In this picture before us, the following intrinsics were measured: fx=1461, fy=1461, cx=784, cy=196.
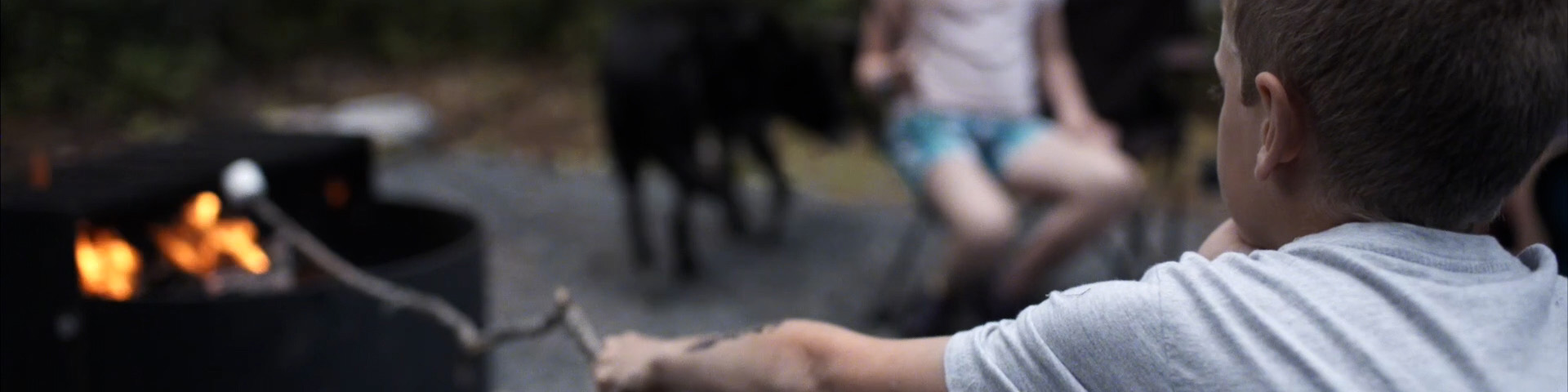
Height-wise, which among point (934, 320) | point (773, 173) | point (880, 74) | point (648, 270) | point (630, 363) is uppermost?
point (630, 363)

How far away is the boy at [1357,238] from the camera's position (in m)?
0.96

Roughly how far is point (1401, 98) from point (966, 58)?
9.00 ft

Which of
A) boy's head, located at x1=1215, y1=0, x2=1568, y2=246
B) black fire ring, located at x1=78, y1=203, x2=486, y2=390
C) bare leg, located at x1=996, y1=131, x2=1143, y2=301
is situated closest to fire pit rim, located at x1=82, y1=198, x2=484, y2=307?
black fire ring, located at x1=78, y1=203, x2=486, y2=390

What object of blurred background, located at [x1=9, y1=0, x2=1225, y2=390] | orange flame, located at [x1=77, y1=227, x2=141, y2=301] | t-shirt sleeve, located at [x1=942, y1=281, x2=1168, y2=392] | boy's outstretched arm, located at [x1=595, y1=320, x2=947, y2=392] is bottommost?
blurred background, located at [x1=9, y1=0, x2=1225, y2=390]

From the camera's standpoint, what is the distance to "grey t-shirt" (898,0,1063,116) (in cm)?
367

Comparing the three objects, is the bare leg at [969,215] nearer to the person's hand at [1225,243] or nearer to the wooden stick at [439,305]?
the wooden stick at [439,305]

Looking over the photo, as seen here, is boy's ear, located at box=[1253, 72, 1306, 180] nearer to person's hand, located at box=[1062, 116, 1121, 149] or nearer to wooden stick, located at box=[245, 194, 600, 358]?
wooden stick, located at box=[245, 194, 600, 358]

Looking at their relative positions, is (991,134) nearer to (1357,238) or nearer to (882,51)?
(882,51)

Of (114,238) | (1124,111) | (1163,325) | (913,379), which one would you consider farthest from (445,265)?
(1124,111)

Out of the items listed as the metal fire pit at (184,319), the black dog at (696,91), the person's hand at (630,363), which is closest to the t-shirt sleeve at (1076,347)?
the person's hand at (630,363)

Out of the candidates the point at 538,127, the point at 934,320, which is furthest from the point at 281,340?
the point at 538,127

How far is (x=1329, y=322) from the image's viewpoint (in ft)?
3.28

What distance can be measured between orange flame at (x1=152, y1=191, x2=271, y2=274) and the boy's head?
2208 millimetres

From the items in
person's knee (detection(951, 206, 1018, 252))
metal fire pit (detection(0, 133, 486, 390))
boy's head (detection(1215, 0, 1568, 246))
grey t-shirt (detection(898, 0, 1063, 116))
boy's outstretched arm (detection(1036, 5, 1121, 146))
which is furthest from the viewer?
boy's outstretched arm (detection(1036, 5, 1121, 146))
